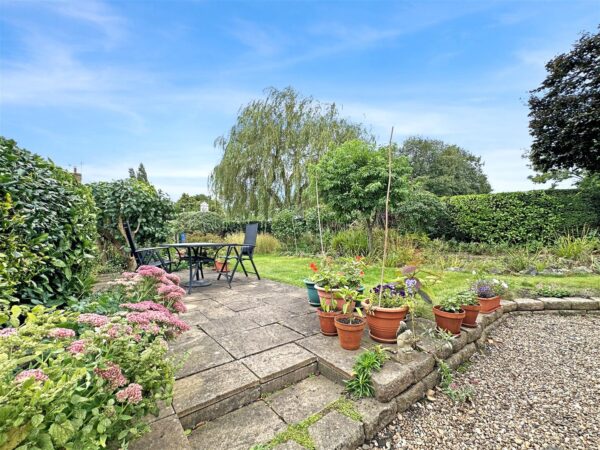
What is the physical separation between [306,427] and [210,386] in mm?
546

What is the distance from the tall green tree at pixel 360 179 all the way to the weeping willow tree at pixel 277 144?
4.12 meters

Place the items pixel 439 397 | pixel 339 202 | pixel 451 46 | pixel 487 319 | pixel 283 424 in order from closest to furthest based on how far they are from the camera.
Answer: pixel 283 424 → pixel 439 397 → pixel 487 319 → pixel 451 46 → pixel 339 202

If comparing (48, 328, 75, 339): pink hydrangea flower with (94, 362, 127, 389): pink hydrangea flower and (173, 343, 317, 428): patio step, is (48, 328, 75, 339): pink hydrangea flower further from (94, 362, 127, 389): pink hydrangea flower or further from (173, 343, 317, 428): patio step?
(173, 343, 317, 428): patio step

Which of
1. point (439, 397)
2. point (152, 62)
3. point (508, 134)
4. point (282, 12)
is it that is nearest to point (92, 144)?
point (152, 62)

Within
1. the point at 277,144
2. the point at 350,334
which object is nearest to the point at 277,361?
the point at 350,334

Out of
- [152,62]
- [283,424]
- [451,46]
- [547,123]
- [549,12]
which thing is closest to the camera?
[283,424]

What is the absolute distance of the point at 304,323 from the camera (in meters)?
2.35

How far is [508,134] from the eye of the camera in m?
9.72

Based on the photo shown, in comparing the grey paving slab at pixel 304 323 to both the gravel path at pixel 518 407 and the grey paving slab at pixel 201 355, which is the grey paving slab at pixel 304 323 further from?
the gravel path at pixel 518 407

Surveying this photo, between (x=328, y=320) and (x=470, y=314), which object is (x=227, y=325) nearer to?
(x=328, y=320)

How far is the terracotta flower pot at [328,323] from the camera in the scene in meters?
2.03

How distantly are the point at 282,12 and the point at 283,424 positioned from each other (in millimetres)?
5969

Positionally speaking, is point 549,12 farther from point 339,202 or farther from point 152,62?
point 152,62

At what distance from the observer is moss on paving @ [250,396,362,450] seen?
3.84 feet
